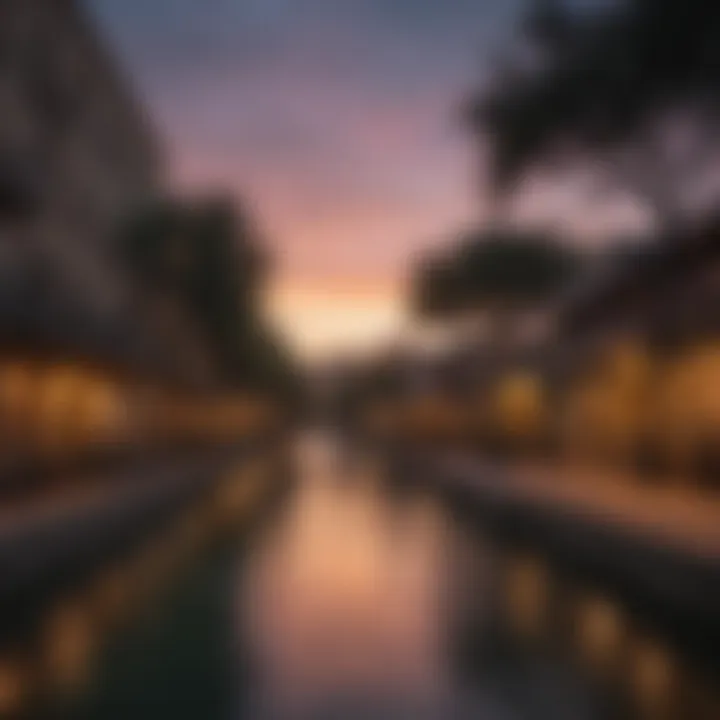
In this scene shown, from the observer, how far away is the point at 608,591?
13922 millimetres

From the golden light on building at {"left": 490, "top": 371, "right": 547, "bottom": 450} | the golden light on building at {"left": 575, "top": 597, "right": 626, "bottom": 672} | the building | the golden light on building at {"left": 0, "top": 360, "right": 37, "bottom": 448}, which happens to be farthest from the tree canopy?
the golden light on building at {"left": 575, "top": 597, "right": 626, "bottom": 672}

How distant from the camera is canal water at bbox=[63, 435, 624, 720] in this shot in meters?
7.97

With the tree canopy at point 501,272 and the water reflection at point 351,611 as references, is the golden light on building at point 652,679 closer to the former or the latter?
the water reflection at point 351,611

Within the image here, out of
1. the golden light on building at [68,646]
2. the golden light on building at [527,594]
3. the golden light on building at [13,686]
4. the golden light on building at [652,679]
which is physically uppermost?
the golden light on building at [527,594]

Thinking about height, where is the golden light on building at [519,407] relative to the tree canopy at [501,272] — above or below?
below

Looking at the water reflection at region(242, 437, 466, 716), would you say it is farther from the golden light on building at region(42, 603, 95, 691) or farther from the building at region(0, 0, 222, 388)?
the building at region(0, 0, 222, 388)

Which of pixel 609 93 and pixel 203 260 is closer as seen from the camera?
pixel 609 93

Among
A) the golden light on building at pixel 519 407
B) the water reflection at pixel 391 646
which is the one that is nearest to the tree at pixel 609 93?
the water reflection at pixel 391 646

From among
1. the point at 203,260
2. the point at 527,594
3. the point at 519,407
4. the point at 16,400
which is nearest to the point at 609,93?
the point at 527,594

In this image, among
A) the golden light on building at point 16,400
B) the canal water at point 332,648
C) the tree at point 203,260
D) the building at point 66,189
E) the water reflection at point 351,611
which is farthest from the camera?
the tree at point 203,260

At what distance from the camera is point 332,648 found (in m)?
10.3

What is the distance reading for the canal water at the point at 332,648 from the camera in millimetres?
7973

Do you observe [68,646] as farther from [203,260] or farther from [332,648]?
[203,260]

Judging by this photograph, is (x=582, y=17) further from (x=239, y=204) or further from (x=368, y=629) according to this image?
(x=239, y=204)
